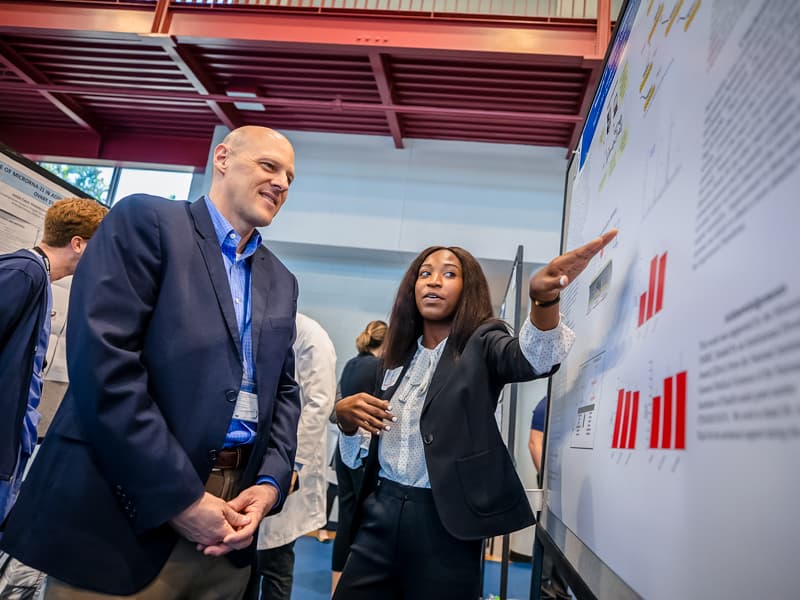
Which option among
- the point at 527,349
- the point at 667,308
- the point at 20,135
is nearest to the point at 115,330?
the point at 527,349

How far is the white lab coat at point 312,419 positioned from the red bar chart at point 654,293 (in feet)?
6.36

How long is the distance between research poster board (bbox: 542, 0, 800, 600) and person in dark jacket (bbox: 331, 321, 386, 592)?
2.31 feet

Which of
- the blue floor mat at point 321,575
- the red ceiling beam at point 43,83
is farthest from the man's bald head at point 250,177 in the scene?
the red ceiling beam at point 43,83

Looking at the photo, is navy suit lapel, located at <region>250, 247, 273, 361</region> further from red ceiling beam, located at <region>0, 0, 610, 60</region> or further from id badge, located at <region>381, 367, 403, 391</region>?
red ceiling beam, located at <region>0, 0, 610, 60</region>

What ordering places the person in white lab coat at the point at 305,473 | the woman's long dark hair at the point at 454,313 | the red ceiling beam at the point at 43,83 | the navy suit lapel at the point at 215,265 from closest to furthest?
the navy suit lapel at the point at 215,265 < the woman's long dark hair at the point at 454,313 < the person in white lab coat at the point at 305,473 < the red ceiling beam at the point at 43,83

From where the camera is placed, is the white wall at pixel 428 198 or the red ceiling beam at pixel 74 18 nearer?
the red ceiling beam at pixel 74 18

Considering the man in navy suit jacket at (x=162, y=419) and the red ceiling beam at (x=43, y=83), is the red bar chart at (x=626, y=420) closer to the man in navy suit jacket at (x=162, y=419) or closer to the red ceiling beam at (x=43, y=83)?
the man in navy suit jacket at (x=162, y=419)

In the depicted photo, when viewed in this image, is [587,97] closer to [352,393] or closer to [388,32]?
[388,32]

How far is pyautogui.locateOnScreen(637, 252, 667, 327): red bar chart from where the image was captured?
29.2 inches

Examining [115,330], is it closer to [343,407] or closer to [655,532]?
[343,407]

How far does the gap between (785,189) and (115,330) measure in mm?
1013

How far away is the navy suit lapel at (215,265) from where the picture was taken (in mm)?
1127

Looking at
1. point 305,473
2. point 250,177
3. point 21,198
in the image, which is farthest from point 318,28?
point 250,177

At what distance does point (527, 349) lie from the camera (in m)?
1.16
